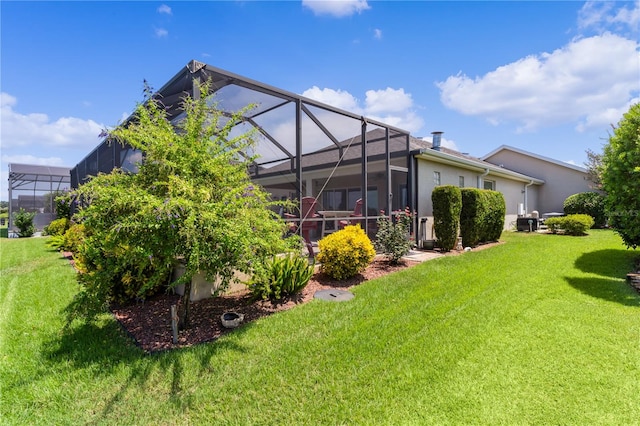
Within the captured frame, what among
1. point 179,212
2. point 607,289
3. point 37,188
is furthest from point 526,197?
point 37,188

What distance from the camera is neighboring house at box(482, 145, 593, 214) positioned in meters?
18.4

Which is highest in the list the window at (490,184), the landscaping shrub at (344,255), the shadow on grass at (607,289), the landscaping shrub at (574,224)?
the window at (490,184)

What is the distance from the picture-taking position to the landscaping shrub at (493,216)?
32.9ft

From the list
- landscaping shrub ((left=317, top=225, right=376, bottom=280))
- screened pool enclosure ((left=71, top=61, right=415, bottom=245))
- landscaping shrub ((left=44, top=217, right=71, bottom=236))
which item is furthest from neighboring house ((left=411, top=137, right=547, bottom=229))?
landscaping shrub ((left=44, top=217, right=71, bottom=236))

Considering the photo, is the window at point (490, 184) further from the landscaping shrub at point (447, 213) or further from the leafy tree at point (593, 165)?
the landscaping shrub at point (447, 213)

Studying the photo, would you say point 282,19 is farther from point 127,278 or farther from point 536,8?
point 127,278

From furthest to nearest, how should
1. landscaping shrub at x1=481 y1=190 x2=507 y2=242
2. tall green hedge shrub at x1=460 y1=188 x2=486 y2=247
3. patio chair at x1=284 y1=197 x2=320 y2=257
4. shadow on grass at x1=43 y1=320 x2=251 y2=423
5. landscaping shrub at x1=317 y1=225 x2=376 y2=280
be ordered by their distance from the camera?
landscaping shrub at x1=481 y1=190 x2=507 y2=242 → tall green hedge shrub at x1=460 y1=188 x2=486 y2=247 → patio chair at x1=284 y1=197 x2=320 y2=257 → landscaping shrub at x1=317 y1=225 x2=376 y2=280 → shadow on grass at x1=43 y1=320 x2=251 y2=423

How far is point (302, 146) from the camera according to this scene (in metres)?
7.24

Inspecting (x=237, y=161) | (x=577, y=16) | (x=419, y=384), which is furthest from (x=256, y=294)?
(x=577, y=16)

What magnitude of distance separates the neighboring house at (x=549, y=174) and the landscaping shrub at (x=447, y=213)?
591 inches

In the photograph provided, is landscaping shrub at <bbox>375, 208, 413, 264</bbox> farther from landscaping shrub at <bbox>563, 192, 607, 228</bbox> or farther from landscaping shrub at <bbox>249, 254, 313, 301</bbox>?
landscaping shrub at <bbox>563, 192, 607, 228</bbox>

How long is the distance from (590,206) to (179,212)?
19696mm

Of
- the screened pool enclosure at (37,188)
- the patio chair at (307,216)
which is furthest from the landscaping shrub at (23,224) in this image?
the patio chair at (307,216)

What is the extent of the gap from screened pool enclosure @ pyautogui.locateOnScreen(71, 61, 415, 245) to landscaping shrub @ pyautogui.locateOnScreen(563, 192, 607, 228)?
12236 millimetres
